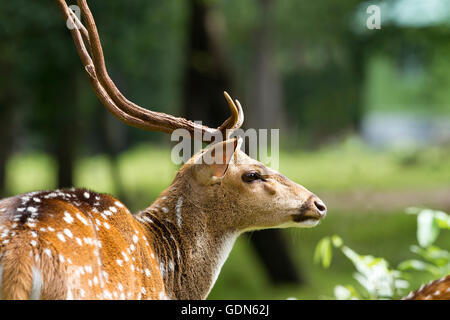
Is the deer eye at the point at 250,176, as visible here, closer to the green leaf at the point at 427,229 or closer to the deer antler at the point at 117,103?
the deer antler at the point at 117,103

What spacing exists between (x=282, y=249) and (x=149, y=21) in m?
6.55

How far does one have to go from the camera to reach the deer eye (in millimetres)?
3615

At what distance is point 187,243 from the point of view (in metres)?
3.60

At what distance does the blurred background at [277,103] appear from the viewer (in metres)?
10.5

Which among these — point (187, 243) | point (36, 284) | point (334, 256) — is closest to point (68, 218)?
point (36, 284)

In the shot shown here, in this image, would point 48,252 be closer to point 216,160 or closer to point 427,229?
point 216,160

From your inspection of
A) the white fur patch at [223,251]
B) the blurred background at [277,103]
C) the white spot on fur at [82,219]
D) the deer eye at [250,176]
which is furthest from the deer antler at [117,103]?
the blurred background at [277,103]

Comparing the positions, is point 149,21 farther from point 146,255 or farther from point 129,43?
point 146,255

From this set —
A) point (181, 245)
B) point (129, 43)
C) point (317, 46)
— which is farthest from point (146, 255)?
point (317, 46)

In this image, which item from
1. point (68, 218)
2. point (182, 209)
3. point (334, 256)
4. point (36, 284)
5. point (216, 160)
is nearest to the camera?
point (36, 284)

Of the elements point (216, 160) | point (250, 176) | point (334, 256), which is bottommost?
point (334, 256)

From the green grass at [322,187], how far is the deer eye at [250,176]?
411 cm

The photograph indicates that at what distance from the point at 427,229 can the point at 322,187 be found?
472 inches

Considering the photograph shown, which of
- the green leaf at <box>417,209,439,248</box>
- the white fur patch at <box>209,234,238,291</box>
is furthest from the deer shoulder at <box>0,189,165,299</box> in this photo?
the green leaf at <box>417,209,439,248</box>
